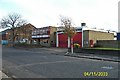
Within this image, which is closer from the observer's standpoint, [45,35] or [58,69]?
[58,69]

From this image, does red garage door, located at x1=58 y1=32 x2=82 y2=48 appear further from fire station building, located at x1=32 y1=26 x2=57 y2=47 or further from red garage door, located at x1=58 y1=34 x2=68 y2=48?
fire station building, located at x1=32 y1=26 x2=57 y2=47

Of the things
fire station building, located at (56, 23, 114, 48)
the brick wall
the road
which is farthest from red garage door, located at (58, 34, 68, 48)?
the road

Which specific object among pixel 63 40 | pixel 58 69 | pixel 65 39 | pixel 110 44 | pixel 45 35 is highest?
pixel 45 35

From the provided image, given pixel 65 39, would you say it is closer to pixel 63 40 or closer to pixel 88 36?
pixel 63 40

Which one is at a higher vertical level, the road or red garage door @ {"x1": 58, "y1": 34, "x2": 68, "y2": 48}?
red garage door @ {"x1": 58, "y1": 34, "x2": 68, "y2": 48}

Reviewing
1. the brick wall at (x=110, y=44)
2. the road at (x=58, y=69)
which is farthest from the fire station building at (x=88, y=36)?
the road at (x=58, y=69)

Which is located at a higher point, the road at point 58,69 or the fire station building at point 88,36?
the fire station building at point 88,36

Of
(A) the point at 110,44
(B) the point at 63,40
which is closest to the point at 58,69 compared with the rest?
(A) the point at 110,44

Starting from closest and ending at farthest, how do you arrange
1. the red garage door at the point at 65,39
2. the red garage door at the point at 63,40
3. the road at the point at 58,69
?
1. the road at the point at 58,69
2. the red garage door at the point at 65,39
3. the red garage door at the point at 63,40

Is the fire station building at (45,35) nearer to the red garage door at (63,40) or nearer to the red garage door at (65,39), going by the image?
the red garage door at (63,40)

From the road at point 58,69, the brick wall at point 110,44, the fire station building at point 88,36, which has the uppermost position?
the fire station building at point 88,36

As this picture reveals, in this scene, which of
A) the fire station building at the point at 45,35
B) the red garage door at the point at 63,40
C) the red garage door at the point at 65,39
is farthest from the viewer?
the fire station building at the point at 45,35

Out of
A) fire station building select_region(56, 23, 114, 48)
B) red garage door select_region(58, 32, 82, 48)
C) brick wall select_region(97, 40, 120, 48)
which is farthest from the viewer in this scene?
red garage door select_region(58, 32, 82, 48)

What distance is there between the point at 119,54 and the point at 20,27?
147ft
